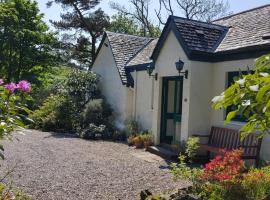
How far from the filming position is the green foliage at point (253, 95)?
174cm

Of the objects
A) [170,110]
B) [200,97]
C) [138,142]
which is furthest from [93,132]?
[200,97]

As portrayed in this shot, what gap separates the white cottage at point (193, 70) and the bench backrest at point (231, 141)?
0.80ft

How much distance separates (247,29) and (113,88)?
7.68m

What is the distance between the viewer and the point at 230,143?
10570mm

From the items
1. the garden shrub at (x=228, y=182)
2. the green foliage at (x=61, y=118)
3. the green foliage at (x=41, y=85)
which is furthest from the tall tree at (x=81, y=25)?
the garden shrub at (x=228, y=182)

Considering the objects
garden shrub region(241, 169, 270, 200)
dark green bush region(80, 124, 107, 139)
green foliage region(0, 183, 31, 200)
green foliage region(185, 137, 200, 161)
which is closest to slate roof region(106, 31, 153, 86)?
dark green bush region(80, 124, 107, 139)

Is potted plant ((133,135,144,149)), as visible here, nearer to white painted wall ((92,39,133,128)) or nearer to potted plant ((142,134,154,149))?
potted plant ((142,134,154,149))

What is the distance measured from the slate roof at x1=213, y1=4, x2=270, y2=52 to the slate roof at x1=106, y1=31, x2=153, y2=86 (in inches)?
200

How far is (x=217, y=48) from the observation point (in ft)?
38.1

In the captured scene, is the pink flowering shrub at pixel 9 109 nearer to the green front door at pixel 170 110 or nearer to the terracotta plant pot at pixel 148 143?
the terracotta plant pot at pixel 148 143

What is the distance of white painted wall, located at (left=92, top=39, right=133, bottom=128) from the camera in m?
16.5

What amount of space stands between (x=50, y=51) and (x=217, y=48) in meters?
19.4

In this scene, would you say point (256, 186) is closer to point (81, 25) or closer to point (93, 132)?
point (93, 132)

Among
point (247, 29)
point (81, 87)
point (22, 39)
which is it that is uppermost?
point (22, 39)
